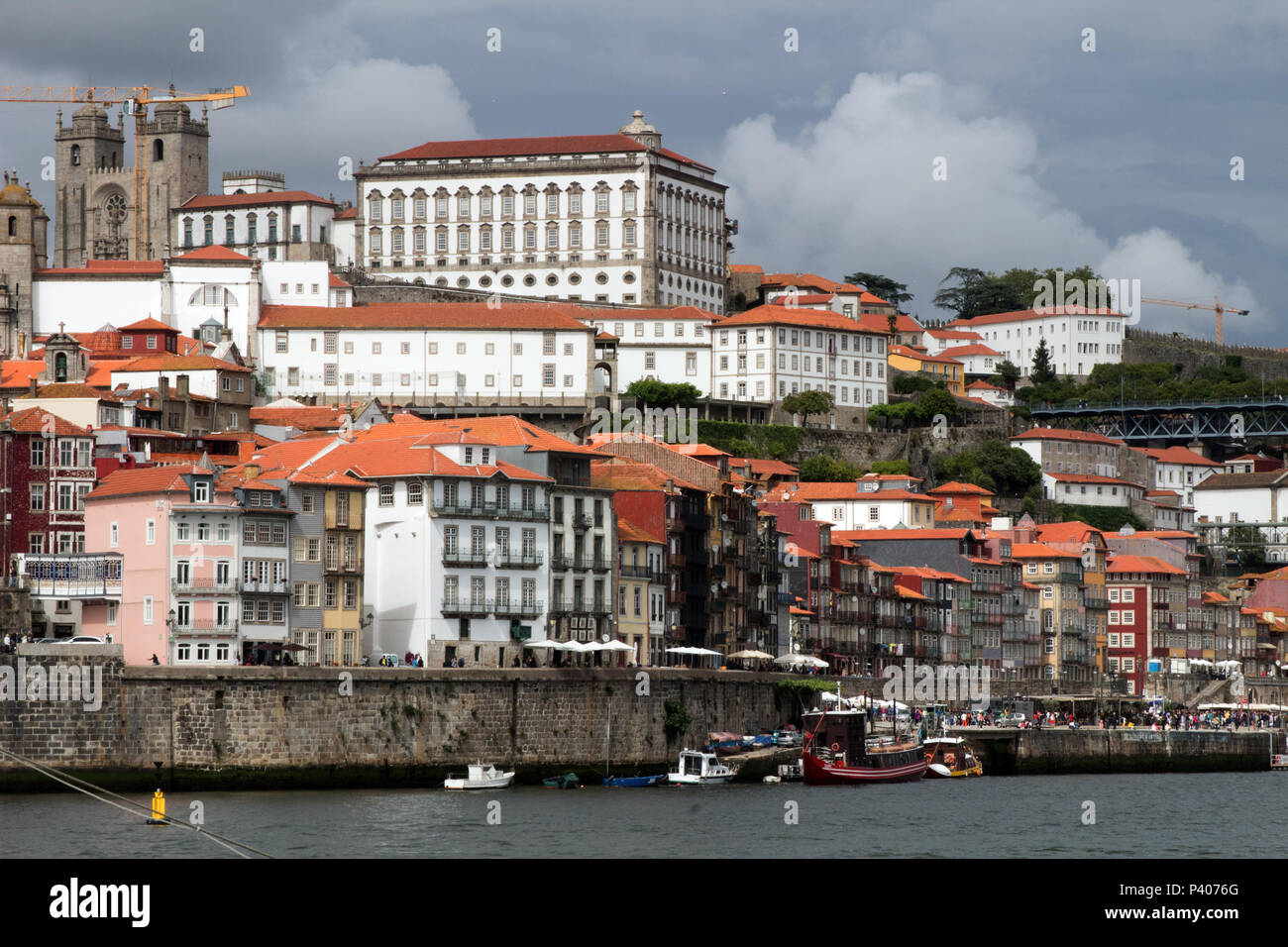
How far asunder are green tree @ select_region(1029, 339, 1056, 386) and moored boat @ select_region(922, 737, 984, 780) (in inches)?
3881

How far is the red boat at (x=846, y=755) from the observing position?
224 feet

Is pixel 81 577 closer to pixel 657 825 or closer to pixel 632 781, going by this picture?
pixel 632 781

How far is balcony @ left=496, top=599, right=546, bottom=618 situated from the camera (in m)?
65.9

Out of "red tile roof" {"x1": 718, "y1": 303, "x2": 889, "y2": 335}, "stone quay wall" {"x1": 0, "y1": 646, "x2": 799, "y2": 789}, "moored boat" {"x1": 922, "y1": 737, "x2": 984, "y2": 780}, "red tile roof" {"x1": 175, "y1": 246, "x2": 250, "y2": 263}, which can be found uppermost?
"red tile roof" {"x1": 175, "y1": 246, "x2": 250, "y2": 263}

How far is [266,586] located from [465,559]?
764 cm

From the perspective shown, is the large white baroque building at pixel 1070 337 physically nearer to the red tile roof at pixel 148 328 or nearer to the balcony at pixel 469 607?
the red tile roof at pixel 148 328

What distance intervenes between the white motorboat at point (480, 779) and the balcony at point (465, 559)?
A: 871 centimetres

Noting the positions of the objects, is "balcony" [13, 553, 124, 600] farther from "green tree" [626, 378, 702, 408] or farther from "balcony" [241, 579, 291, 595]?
"green tree" [626, 378, 702, 408]

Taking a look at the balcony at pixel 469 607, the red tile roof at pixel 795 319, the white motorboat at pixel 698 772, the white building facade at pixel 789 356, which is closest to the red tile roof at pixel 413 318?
the white building facade at pixel 789 356

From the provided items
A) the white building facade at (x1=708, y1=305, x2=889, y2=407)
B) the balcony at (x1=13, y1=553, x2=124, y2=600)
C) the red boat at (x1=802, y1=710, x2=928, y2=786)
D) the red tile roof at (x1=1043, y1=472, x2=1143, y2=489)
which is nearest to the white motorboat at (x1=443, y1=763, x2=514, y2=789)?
the balcony at (x1=13, y1=553, x2=124, y2=600)

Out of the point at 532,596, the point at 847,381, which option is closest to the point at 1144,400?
the point at 847,381

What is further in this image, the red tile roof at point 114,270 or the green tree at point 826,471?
the red tile roof at point 114,270

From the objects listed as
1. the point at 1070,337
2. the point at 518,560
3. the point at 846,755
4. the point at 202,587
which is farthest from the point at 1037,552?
the point at 202,587
